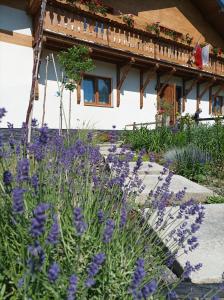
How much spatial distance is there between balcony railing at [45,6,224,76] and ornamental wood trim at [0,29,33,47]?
108cm

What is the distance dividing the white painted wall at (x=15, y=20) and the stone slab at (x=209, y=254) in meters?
10.1

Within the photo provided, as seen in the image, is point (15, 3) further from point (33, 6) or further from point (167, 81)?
point (167, 81)

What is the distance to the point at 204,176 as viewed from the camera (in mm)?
5453

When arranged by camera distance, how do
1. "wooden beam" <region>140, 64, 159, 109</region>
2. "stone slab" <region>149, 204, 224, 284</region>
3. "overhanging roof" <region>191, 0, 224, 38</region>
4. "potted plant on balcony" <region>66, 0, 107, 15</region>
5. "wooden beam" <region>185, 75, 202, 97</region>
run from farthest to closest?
"overhanging roof" <region>191, 0, 224, 38</region> < "wooden beam" <region>185, 75, 202, 97</region> < "wooden beam" <region>140, 64, 159, 109</region> < "potted plant on balcony" <region>66, 0, 107, 15</region> < "stone slab" <region>149, 204, 224, 284</region>

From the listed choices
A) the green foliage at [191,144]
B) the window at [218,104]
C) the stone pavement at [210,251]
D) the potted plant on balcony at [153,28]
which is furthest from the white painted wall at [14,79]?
the window at [218,104]

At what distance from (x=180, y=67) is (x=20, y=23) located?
7.12 m

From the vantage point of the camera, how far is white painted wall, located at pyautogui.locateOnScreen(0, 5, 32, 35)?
11070 millimetres

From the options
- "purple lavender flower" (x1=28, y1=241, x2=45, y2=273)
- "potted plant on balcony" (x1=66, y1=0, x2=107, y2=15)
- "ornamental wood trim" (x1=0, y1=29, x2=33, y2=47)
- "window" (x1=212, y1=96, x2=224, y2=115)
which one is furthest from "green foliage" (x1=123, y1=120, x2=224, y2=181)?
"window" (x1=212, y1=96, x2=224, y2=115)

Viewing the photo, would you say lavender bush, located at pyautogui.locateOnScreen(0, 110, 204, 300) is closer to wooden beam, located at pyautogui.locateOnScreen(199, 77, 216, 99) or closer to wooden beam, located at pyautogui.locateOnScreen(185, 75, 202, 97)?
wooden beam, located at pyautogui.locateOnScreen(185, 75, 202, 97)

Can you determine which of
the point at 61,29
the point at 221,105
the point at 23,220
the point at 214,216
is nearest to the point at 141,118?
the point at 61,29

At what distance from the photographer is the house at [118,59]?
11.3m

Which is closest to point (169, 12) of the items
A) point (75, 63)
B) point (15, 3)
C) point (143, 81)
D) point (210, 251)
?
point (143, 81)

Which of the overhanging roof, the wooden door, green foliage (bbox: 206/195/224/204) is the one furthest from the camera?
the overhanging roof

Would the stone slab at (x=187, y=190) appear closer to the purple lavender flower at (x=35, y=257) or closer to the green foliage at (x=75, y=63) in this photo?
the purple lavender flower at (x=35, y=257)
